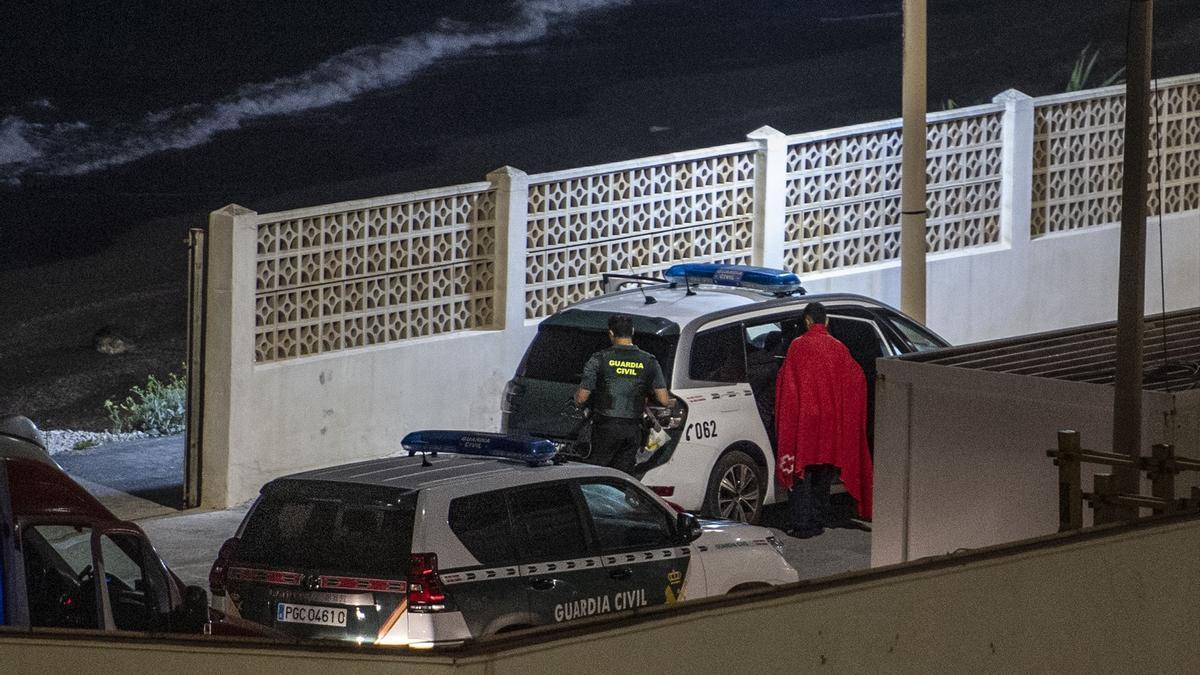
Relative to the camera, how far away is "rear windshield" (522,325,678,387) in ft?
43.5

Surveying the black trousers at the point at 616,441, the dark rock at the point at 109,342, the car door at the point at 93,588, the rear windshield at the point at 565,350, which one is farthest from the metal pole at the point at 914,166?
the dark rock at the point at 109,342

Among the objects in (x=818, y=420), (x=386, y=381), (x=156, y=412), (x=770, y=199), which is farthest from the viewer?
(x=770, y=199)

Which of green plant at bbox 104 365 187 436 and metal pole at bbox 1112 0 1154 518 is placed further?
green plant at bbox 104 365 187 436

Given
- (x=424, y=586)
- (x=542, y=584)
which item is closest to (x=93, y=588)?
(x=424, y=586)

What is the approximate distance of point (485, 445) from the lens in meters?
9.66

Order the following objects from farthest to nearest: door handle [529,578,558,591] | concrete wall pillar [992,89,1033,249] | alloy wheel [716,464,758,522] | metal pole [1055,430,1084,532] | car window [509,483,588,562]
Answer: concrete wall pillar [992,89,1033,249]
alloy wheel [716,464,758,522]
car window [509,483,588,562]
door handle [529,578,558,591]
metal pole [1055,430,1084,532]

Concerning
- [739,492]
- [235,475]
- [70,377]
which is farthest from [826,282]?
[70,377]

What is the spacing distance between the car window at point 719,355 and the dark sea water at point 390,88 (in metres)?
10.3

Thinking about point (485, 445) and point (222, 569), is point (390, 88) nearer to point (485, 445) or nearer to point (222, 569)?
point (485, 445)

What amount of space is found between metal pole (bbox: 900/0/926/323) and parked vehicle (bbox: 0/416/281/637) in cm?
786

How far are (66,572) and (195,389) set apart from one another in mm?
5276

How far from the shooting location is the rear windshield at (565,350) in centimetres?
1326

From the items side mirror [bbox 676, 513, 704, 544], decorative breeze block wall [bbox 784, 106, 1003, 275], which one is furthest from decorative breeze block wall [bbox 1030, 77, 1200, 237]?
side mirror [bbox 676, 513, 704, 544]

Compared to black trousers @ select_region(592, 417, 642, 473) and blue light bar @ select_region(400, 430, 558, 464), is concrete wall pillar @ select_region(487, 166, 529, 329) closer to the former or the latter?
black trousers @ select_region(592, 417, 642, 473)
